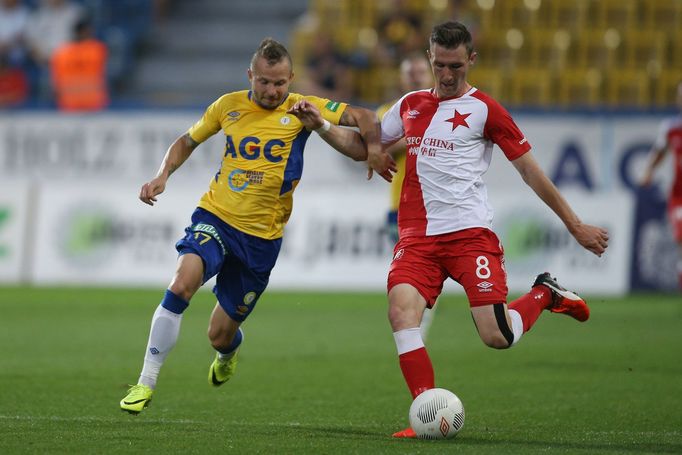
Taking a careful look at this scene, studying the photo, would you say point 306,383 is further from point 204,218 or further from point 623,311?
point 623,311

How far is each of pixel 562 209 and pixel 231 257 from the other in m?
2.18

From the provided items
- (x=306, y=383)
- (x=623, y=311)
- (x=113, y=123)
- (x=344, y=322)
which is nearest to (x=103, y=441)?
(x=306, y=383)

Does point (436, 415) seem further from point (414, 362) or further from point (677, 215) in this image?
point (677, 215)

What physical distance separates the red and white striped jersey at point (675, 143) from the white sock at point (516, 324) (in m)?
8.72

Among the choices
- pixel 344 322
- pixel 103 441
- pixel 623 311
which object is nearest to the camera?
pixel 103 441

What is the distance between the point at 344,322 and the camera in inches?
571

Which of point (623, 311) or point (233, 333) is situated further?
point (623, 311)

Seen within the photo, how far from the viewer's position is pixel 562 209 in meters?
7.18

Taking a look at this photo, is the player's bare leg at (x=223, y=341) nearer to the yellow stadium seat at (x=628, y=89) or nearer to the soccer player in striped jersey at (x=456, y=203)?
the soccer player in striped jersey at (x=456, y=203)

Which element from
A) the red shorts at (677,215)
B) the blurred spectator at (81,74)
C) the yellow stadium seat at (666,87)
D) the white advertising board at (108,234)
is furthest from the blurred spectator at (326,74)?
the red shorts at (677,215)

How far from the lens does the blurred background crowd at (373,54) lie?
19.8m

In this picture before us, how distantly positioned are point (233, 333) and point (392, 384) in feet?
4.97

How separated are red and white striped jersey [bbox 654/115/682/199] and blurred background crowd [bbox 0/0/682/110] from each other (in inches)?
118

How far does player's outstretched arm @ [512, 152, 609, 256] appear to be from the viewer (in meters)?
7.14
